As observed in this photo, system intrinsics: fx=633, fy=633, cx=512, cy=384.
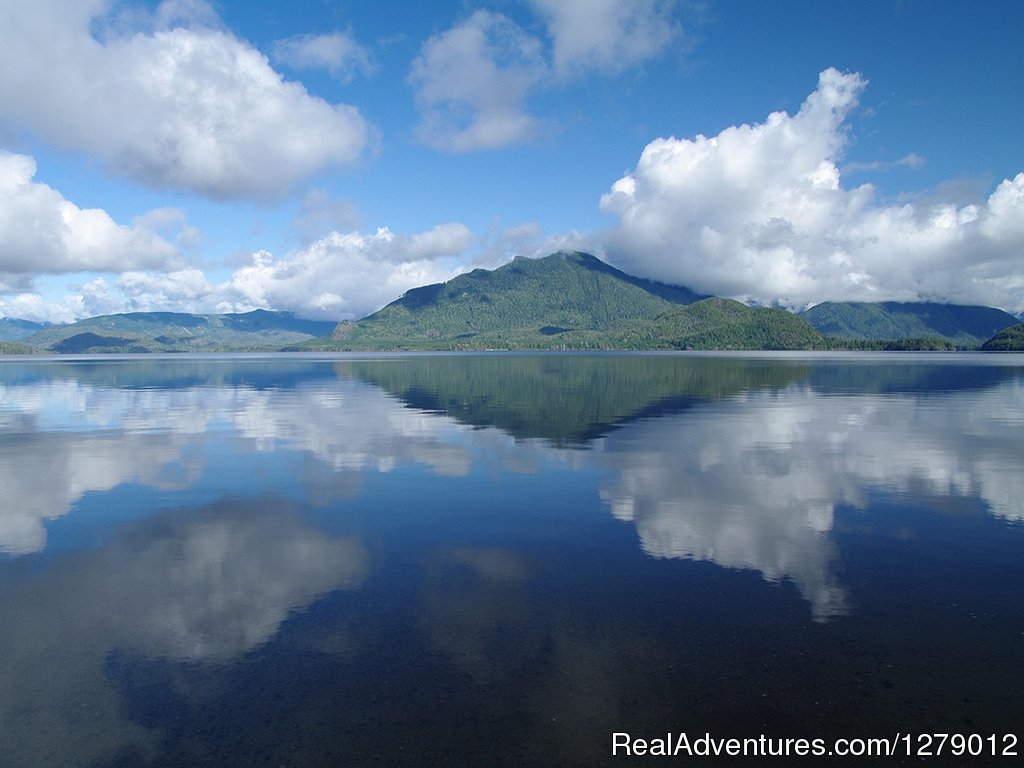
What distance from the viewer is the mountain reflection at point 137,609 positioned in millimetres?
12328

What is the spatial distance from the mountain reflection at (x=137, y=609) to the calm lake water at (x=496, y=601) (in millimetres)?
89

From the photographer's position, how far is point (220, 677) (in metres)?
14.0

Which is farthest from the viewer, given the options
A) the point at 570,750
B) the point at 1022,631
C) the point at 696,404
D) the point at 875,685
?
the point at 696,404

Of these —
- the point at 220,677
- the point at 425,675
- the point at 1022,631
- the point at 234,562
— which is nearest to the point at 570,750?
the point at 425,675

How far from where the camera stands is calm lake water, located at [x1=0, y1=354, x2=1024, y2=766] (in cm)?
1230

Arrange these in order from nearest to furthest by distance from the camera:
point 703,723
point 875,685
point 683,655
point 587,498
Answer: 1. point 703,723
2. point 875,685
3. point 683,655
4. point 587,498

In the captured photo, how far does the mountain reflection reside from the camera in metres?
12.3

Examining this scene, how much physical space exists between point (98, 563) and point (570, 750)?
1753cm

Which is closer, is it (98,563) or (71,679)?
(71,679)

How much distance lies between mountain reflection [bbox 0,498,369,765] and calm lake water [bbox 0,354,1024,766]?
0.09m

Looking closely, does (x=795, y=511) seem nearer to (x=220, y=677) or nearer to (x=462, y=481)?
(x=462, y=481)

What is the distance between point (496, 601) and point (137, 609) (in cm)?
987

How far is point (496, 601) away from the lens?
1770cm

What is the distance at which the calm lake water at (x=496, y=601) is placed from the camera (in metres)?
12.3
